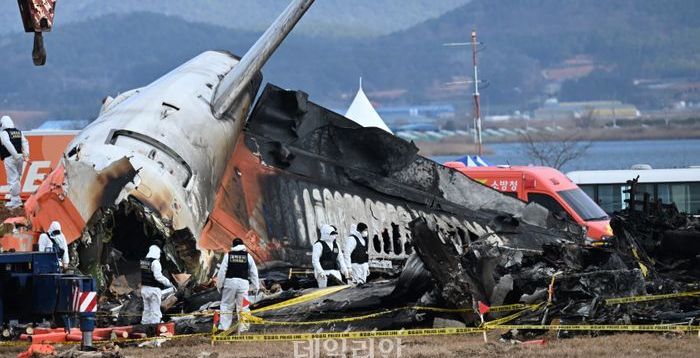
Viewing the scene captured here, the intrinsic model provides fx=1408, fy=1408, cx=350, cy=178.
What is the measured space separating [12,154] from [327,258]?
7.27m

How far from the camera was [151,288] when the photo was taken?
20.9 m

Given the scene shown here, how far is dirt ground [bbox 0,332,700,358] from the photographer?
16.5m

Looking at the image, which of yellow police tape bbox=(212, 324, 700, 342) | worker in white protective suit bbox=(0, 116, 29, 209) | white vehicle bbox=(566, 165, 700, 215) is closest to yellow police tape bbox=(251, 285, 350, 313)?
yellow police tape bbox=(212, 324, 700, 342)

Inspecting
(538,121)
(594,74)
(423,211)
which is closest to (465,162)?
(423,211)

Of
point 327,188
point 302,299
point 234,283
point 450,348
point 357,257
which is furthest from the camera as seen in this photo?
point 327,188

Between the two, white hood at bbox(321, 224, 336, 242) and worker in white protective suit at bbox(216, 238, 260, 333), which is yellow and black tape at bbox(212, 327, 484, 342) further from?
white hood at bbox(321, 224, 336, 242)

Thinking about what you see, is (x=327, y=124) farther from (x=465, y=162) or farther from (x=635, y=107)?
(x=635, y=107)

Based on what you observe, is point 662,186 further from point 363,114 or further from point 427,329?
point 427,329

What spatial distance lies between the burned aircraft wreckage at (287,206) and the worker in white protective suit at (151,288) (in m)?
1.22

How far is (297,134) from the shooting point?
27922 mm

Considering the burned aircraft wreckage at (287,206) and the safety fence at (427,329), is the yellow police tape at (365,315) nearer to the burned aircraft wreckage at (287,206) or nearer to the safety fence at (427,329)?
the safety fence at (427,329)

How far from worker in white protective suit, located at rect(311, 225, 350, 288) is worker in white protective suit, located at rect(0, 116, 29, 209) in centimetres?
654

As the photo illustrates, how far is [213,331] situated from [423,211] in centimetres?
927

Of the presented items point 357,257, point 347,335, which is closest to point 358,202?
point 357,257
